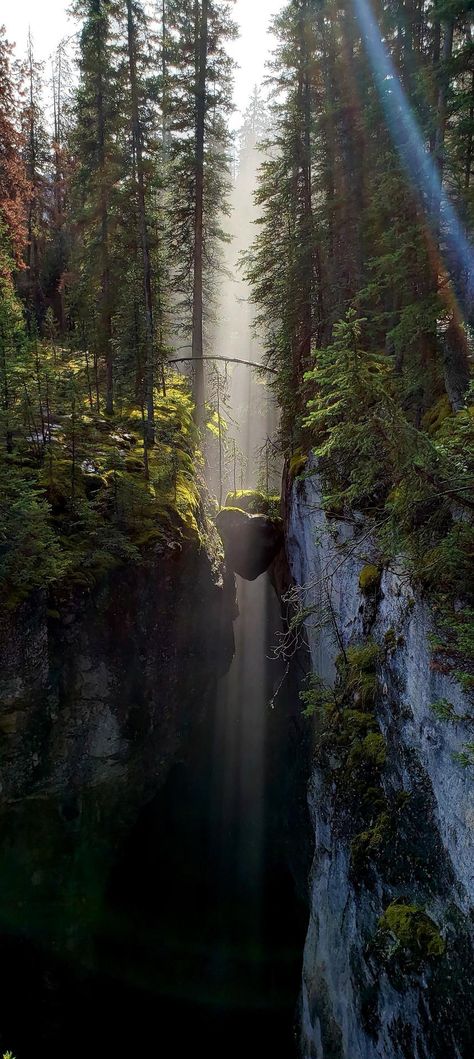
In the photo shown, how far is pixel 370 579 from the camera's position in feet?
32.2

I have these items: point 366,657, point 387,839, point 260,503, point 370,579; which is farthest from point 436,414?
point 260,503

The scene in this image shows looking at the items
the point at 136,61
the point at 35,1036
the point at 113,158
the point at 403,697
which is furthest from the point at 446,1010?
the point at 136,61

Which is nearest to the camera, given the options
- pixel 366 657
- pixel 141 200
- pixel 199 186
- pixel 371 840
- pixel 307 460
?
pixel 371 840

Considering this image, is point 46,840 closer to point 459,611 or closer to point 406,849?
point 406,849

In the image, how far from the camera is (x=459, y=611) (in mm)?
5996

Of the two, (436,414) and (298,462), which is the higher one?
(298,462)

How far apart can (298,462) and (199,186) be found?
1131 centimetres

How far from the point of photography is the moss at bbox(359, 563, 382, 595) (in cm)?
960

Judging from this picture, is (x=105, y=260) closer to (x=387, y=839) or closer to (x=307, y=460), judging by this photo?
(x=307, y=460)

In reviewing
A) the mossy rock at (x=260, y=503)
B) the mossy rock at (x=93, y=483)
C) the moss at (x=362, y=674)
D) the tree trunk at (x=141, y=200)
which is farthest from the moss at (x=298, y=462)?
the moss at (x=362, y=674)

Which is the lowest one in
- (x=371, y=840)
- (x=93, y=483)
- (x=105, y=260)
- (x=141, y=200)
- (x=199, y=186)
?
(x=371, y=840)

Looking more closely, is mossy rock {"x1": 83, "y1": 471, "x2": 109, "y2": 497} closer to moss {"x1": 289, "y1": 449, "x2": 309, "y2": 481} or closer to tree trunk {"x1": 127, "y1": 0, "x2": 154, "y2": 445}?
tree trunk {"x1": 127, "y1": 0, "x2": 154, "y2": 445}

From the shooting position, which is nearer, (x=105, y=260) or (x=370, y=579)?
(x=370, y=579)

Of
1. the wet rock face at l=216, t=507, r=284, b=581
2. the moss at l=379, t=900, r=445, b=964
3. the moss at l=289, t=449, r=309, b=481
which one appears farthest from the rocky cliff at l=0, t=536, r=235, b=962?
the moss at l=379, t=900, r=445, b=964
